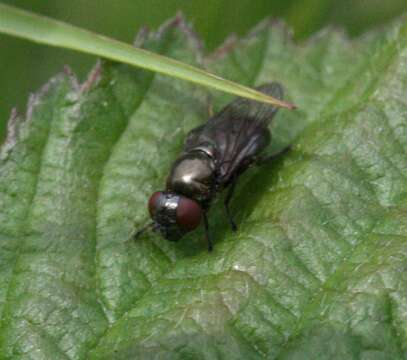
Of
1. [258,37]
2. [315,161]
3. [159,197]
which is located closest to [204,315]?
[159,197]

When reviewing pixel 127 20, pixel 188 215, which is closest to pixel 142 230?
pixel 188 215

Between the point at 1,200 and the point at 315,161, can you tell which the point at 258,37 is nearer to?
the point at 315,161

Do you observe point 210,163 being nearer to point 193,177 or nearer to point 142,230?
point 193,177

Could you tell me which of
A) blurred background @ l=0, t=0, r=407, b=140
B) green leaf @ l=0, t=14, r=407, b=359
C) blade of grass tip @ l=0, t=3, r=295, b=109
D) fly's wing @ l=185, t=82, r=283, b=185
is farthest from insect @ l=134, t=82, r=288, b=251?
blurred background @ l=0, t=0, r=407, b=140

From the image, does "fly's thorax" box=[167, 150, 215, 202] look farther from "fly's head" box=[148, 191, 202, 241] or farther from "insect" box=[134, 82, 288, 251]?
"fly's head" box=[148, 191, 202, 241]

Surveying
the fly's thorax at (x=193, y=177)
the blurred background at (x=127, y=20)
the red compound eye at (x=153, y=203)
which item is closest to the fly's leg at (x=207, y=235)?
the fly's thorax at (x=193, y=177)

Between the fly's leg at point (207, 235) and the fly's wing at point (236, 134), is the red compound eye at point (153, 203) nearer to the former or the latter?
the fly's leg at point (207, 235)

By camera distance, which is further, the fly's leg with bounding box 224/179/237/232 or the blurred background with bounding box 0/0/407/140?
the blurred background with bounding box 0/0/407/140
